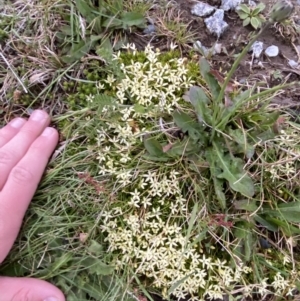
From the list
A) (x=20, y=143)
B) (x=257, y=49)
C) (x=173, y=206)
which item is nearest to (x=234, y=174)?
(x=173, y=206)

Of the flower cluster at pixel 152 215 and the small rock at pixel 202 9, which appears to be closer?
Answer: the flower cluster at pixel 152 215

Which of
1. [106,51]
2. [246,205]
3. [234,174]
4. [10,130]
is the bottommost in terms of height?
[246,205]

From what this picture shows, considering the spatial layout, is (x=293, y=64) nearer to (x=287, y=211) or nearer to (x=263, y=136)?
(x=263, y=136)

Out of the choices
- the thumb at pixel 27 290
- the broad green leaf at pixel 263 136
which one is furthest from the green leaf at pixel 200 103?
the thumb at pixel 27 290

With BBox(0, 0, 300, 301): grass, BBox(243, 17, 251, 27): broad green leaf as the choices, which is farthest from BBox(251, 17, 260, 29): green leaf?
BBox(0, 0, 300, 301): grass

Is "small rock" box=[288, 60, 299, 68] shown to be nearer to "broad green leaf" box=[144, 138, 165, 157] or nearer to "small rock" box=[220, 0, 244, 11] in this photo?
"small rock" box=[220, 0, 244, 11]

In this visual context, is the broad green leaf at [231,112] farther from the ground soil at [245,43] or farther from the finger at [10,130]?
the finger at [10,130]

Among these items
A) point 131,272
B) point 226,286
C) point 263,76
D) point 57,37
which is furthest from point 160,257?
point 57,37
